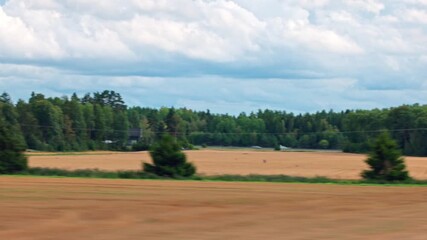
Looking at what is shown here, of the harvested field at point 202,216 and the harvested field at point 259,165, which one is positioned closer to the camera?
the harvested field at point 202,216

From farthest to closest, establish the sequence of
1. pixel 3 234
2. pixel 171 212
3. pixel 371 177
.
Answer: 1. pixel 371 177
2. pixel 171 212
3. pixel 3 234

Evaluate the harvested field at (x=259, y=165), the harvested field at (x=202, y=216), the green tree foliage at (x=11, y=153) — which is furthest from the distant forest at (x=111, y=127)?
the harvested field at (x=202, y=216)

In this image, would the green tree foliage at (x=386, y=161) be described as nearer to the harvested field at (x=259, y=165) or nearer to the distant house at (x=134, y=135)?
the harvested field at (x=259, y=165)

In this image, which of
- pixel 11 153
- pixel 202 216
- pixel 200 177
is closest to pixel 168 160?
pixel 200 177

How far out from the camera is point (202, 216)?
25.3 m

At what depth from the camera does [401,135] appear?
142 meters

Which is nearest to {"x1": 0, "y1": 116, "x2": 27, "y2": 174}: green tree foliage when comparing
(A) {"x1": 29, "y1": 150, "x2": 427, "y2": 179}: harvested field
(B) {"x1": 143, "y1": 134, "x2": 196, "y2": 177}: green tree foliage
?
(B) {"x1": 143, "y1": 134, "x2": 196, "y2": 177}: green tree foliage

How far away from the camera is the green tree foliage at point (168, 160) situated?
59.9 metres

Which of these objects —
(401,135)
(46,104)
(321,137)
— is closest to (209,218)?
(401,135)

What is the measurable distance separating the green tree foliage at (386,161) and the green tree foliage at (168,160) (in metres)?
13.4

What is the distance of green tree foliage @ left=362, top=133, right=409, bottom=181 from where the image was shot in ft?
193

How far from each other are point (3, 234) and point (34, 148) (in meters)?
133

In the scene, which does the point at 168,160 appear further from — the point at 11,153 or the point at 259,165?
the point at 259,165

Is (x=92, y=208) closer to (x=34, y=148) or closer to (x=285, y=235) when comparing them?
(x=285, y=235)
